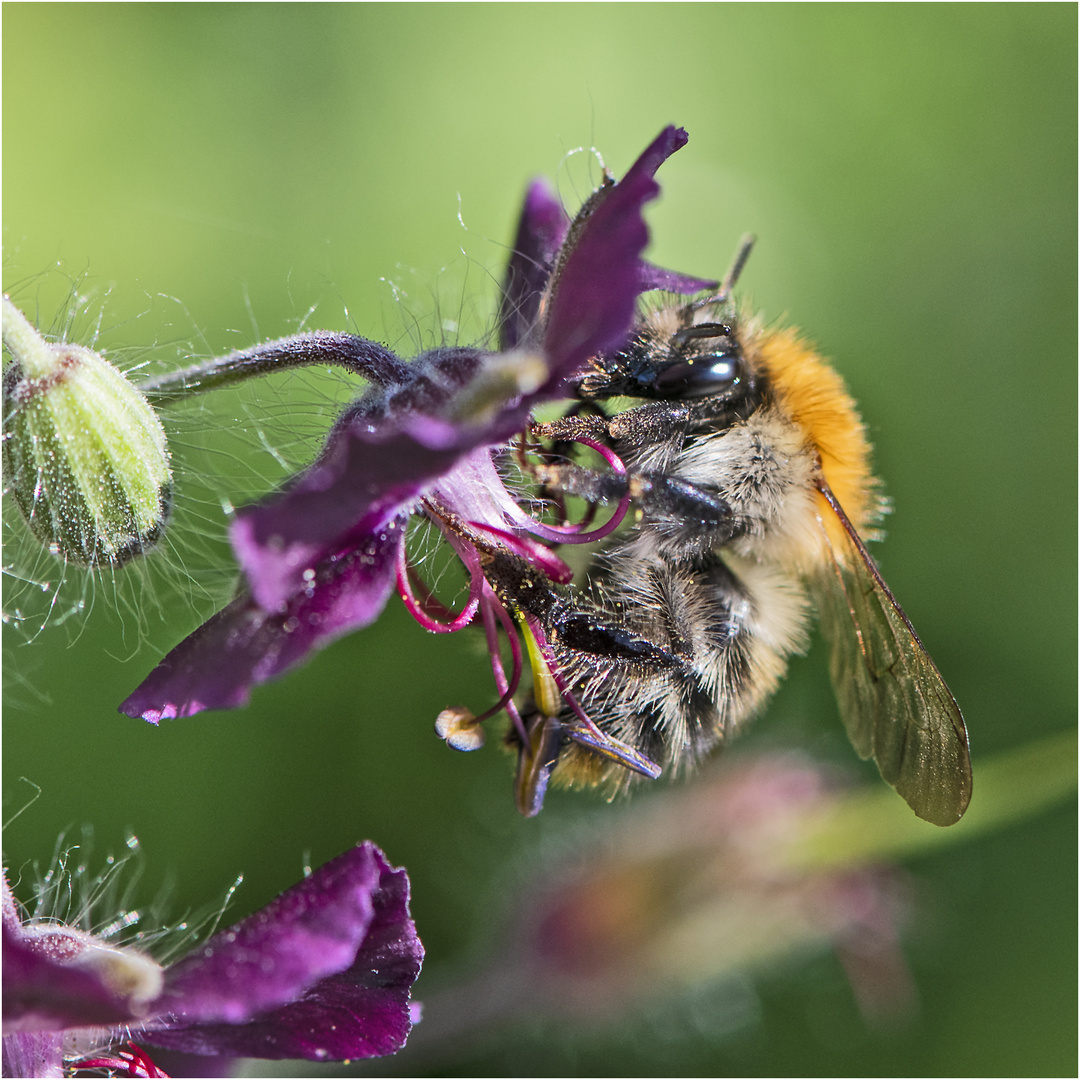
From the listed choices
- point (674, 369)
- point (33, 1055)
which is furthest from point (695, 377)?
point (33, 1055)

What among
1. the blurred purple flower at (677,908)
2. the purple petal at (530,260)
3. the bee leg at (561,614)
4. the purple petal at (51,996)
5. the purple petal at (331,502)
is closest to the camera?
the purple petal at (331,502)

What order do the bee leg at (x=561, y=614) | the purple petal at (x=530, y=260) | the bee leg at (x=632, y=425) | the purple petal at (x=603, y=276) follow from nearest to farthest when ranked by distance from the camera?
the purple petal at (x=603, y=276)
the bee leg at (x=561, y=614)
the bee leg at (x=632, y=425)
the purple petal at (x=530, y=260)

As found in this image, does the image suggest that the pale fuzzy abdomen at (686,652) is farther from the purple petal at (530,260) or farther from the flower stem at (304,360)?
the flower stem at (304,360)

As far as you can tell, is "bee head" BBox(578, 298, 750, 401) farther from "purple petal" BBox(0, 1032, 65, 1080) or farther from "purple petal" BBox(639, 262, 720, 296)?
"purple petal" BBox(0, 1032, 65, 1080)

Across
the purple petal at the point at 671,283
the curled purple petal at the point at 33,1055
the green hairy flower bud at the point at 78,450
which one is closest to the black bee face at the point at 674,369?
the purple petal at the point at 671,283

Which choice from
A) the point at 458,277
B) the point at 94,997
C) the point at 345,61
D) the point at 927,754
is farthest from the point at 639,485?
the point at 345,61

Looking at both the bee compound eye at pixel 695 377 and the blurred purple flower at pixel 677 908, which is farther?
the blurred purple flower at pixel 677 908

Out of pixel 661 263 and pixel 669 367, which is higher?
pixel 669 367

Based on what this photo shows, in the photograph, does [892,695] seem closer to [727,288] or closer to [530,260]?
[727,288]
